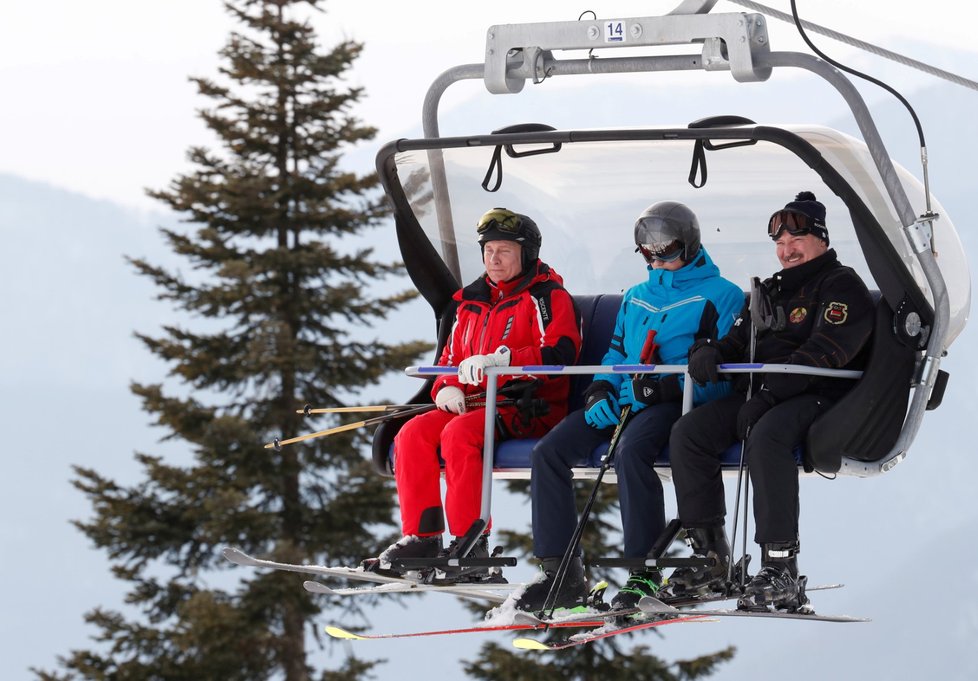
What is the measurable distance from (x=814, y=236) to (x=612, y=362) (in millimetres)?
1010

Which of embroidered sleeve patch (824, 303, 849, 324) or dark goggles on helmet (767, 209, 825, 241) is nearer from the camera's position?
embroidered sleeve patch (824, 303, 849, 324)

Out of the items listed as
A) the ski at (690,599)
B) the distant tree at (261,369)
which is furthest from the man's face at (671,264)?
the distant tree at (261,369)

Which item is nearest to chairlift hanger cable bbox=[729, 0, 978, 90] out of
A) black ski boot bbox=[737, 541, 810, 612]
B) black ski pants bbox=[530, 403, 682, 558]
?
black ski pants bbox=[530, 403, 682, 558]

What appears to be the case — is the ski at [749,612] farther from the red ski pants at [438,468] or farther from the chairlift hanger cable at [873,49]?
the chairlift hanger cable at [873,49]

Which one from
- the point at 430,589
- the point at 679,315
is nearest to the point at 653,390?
the point at 679,315

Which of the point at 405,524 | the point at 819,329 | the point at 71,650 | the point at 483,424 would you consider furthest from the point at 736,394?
the point at 71,650

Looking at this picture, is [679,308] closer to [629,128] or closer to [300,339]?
[629,128]

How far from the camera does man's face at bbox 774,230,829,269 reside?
21.2ft

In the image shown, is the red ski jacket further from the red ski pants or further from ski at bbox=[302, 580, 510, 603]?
ski at bbox=[302, 580, 510, 603]

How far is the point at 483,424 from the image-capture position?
6.89 meters

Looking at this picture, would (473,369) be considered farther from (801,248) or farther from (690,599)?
(801,248)

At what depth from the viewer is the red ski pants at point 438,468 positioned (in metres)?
6.78

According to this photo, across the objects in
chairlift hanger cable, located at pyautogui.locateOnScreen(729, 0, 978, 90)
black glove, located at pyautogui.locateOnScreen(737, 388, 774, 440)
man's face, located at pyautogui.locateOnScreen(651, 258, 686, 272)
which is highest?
chairlift hanger cable, located at pyautogui.locateOnScreen(729, 0, 978, 90)

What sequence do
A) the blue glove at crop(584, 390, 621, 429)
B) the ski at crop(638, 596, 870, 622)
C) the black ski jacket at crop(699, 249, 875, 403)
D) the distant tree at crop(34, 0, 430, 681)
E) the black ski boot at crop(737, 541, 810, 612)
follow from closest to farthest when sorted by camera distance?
the ski at crop(638, 596, 870, 622) < the black ski boot at crop(737, 541, 810, 612) < the black ski jacket at crop(699, 249, 875, 403) < the blue glove at crop(584, 390, 621, 429) < the distant tree at crop(34, 0, 430, 681)
